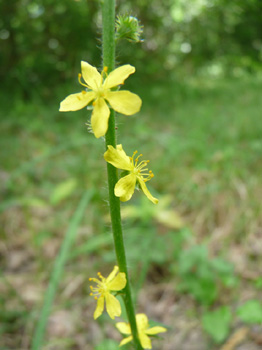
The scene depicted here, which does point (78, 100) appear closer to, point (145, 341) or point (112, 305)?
point (112, 305)

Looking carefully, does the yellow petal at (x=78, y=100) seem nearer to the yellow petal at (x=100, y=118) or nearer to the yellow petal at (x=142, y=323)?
the yellow petal at (x=100, y=118)

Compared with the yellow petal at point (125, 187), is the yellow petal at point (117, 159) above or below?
above

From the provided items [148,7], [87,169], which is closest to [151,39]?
Result: [148,7]

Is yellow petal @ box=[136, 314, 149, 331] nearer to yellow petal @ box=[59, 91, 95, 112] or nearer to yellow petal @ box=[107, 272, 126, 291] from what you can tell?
yellow petal @ box=[107, 272, 126, 291]

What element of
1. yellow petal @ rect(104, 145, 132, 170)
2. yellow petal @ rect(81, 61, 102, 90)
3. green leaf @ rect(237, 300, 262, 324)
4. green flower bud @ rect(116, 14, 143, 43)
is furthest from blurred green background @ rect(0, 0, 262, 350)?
yellow petal @ rect(104, 145, 132, 170)

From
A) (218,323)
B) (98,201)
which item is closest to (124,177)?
(218,323)

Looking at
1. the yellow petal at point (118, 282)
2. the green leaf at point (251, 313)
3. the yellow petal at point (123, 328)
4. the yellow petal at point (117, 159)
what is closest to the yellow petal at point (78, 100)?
the yellow petal at point (117, 159)
